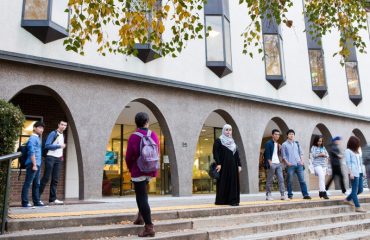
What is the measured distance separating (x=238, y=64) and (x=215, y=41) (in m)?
1.63

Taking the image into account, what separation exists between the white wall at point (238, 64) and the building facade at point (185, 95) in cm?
4

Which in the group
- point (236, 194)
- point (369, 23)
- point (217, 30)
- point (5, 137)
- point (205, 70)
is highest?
point (369, 23)

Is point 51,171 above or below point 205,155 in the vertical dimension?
below

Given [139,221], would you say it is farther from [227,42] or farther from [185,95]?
[227,42]

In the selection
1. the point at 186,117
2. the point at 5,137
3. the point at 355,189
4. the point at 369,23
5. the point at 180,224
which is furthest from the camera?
the point at 369,23

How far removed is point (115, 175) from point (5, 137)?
11746 mm

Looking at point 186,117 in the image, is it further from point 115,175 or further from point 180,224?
point 180,224

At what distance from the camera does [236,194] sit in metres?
8.12

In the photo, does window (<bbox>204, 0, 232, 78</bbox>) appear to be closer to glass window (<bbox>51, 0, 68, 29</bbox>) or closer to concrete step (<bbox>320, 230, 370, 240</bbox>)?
glass window (<bbox>51, 0, 68, 29</bbox>)

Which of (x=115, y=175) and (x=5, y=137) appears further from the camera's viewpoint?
(x=115, y=175)

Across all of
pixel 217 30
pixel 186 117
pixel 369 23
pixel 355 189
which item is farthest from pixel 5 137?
pixel 369 23

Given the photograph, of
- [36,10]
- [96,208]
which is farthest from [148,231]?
[36,10]

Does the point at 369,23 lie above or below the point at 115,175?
above

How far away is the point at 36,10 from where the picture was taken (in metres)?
10.5
